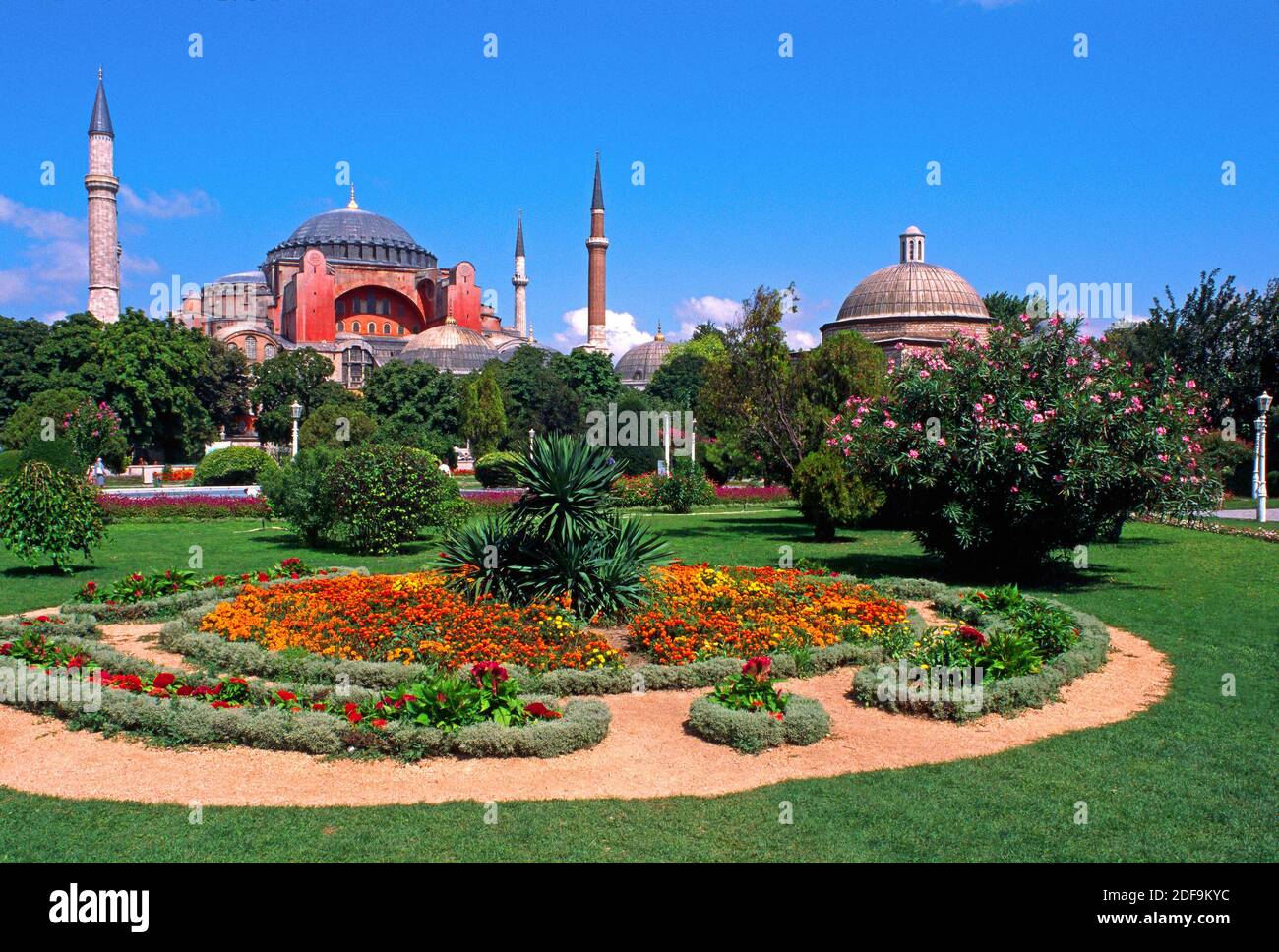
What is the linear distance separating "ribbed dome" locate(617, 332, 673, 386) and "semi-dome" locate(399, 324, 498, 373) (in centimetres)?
1646

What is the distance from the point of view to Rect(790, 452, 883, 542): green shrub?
18109mm

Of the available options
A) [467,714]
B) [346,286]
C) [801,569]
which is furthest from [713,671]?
[346,286]

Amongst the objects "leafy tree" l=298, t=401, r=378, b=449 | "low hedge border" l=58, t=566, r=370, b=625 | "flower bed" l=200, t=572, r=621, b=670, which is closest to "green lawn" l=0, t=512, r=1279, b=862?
"flower bed" l=200, t=572, r=621, b=670

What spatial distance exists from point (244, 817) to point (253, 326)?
6559cm

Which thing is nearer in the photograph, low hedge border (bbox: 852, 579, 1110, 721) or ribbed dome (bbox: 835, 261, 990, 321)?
low hedge border (bbox: 852, 579, 1110, 721)

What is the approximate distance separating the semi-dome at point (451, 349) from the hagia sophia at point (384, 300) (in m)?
0.11

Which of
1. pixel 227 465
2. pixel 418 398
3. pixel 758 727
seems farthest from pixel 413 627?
pixel 418 398

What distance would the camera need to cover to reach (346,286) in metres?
76.5

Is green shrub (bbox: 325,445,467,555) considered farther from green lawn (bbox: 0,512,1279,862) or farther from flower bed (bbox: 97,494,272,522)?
green lawn (bbox: 0,512,1279,862)

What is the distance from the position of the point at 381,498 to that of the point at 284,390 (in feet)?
123

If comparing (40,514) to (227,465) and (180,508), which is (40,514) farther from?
(227,465)

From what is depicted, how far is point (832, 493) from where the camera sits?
18203 mm
